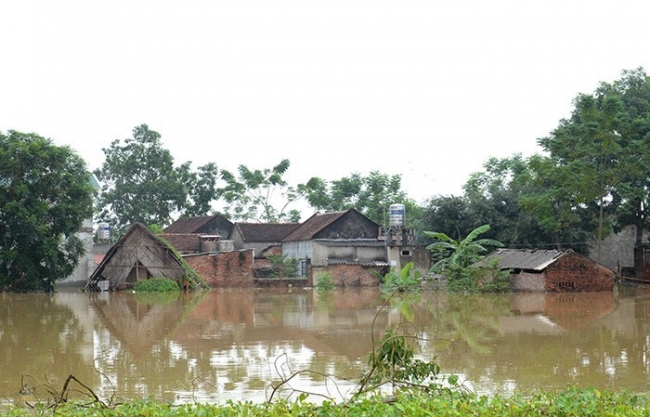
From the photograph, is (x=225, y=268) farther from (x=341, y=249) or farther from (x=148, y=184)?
(x=148, y=184)

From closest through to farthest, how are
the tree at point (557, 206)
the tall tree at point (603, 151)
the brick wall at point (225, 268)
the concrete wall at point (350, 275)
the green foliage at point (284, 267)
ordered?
1. the tall tree at point (603, 151)
2. the tree at point (557, 206)
3. the brick wall at point (225, 268)
4. the concrete wall at point (350, 275)
5. the green foliage at point (284, 267)

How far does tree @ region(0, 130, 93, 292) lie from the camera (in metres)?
33.3

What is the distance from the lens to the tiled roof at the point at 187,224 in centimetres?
5472

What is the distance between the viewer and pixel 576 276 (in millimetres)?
33688

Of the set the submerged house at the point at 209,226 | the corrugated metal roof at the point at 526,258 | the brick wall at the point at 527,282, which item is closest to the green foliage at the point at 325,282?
the corrugated metal roof at the point at 526,258

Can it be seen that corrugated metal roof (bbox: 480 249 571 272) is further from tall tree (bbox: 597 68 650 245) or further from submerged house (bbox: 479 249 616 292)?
tall tree (bbox: 597 68 650 245)

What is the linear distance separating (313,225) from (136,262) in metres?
12.6

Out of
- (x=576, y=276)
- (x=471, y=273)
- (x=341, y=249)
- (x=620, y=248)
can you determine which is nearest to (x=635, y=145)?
(x=576, y=276)

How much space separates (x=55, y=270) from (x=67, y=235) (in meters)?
1.51

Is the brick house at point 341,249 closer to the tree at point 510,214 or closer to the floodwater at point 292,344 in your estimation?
the tree at point 510,214

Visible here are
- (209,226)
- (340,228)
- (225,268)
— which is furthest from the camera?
(209,226)

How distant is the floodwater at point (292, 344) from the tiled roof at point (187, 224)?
23.9 m

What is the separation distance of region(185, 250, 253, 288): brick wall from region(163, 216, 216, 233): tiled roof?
13.8 m

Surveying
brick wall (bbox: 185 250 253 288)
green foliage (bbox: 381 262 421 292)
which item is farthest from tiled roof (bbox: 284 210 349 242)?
green foliage (bbox: 381 262 421 292)
